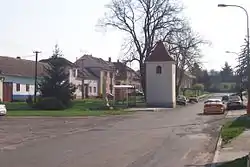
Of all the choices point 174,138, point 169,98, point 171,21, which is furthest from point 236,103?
point 174,138

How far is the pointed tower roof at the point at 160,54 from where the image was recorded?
75875 mm

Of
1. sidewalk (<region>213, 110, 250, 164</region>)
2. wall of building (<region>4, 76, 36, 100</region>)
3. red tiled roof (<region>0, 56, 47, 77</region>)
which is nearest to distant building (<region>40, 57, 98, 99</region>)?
red tiled roof (<region>0, 56, 47, 77</region>)

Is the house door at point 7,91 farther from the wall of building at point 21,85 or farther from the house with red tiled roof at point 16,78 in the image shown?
the wall of building at point 21,85

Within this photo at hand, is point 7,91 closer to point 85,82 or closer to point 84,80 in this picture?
point 84,80

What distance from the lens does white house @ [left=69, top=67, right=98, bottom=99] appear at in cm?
10181

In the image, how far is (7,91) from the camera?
250 ft

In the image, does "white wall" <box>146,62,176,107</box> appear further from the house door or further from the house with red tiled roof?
the house door

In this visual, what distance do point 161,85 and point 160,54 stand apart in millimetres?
4460

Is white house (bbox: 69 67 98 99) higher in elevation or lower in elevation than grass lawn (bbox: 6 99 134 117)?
higher

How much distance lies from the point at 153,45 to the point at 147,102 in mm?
8848

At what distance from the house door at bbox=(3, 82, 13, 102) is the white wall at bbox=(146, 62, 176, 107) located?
19375 mm

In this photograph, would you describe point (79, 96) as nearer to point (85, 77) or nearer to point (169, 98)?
point (85, 77)

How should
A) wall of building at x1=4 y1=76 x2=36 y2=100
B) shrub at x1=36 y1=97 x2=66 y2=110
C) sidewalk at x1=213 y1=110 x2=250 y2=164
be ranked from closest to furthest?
sidewalk at x1=213 y1=110 x2=250 y2=164 < shrub at x1=36 y1=97 x2=66 y2=110 < wall of building at x1=4 y1=76 x2=36 y2=100

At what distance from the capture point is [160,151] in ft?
61.2
